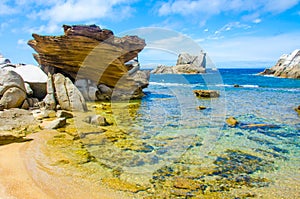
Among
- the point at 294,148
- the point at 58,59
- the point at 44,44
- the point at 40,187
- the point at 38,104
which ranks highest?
the point at 44,44

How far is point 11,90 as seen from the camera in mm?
14094

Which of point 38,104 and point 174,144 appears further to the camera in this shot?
point 38,104

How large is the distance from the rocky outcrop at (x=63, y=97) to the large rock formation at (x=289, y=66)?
67.3m

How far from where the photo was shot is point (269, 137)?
11109 millimetres

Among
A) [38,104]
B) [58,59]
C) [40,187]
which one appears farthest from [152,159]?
[58,59]

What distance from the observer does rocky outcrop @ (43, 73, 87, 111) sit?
15.6 metres

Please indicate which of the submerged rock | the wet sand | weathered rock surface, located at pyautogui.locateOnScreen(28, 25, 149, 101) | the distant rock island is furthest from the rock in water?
the distant rock island

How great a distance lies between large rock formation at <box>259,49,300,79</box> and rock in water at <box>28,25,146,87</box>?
61.0 meters

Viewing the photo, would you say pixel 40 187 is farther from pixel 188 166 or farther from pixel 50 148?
pixel 188 166

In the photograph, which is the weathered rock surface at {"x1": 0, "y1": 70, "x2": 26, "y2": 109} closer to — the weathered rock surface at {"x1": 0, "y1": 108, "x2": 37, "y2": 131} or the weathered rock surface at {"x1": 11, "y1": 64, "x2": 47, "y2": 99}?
the weathered rock surface at {"x1": 0, "y1": 108, "x2": 37, "y2": 131}

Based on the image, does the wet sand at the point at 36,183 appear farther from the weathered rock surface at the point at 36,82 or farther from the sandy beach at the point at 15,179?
the weathered rock surface at the point at 36,82

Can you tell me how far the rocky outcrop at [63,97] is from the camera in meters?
15.6

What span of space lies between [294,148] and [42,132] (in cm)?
1112

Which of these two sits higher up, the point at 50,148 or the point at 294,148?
the point at 50,148
